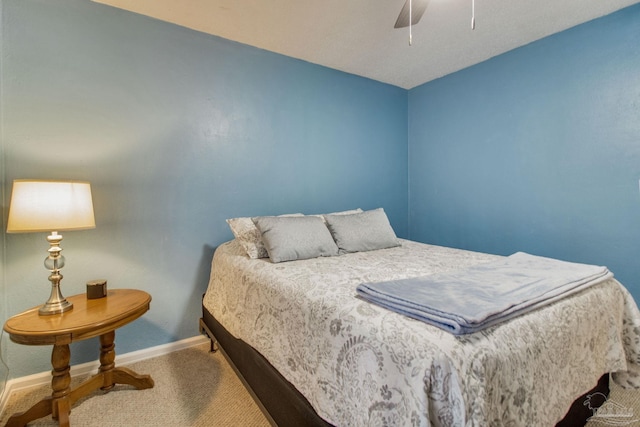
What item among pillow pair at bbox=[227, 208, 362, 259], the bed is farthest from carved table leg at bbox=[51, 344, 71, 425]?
pillow pair at bbox=[227, 208, 362, 259]

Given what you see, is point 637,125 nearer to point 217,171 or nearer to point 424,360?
point 424,360

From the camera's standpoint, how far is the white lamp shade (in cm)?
138

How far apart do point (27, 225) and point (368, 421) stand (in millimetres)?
1717

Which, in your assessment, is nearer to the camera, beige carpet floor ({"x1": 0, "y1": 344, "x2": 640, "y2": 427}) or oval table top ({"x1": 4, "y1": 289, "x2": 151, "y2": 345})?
oval table top ({"x1": 4, "y1": 289, "x2": 151, "y2": 345})

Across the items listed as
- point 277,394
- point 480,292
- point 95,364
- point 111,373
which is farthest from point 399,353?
point 95,364

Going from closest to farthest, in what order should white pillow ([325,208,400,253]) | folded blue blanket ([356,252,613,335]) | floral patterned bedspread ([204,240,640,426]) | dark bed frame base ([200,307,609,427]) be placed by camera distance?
floral patterned bedspread ([204,240,640,426]), folded blue blanket ([356,252,613,335]), dark bed frame base ([200,307,609,427]), white pillow ([325,208,400,253])

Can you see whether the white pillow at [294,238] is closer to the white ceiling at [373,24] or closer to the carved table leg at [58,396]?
the carved table leg at [58,396]

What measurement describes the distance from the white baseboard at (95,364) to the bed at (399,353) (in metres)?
0.68

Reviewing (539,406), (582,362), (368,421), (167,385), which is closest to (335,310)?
(368,421)

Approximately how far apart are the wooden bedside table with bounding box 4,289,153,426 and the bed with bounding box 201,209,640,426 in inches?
23.9

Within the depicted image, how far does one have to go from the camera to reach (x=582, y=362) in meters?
1.23

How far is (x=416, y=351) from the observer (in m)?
0.82

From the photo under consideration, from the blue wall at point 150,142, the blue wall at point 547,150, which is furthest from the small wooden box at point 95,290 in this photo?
the blue wall at point 547,150

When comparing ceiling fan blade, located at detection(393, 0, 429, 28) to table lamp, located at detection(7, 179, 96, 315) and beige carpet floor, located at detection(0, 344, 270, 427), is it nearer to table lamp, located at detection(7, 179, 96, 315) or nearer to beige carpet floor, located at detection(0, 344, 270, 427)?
table lamp, located at detection(7, 179, 96, 315)
